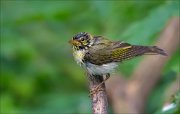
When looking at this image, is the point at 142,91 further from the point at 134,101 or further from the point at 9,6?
the point at 9,6

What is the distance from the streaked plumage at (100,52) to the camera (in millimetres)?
5531

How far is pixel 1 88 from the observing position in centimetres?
897

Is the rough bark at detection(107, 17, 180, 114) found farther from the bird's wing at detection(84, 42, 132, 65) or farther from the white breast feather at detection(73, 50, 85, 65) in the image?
the white breast feather at detection(73, 50, 85, 65)

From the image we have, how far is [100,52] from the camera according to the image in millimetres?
5645

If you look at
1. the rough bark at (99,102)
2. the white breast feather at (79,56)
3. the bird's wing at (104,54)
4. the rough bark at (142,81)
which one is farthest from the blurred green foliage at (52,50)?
the rough bark at (99,102)

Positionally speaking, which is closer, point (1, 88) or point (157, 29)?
point (157, 29)

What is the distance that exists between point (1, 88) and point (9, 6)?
3.47ft

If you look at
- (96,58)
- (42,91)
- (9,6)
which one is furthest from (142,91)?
(9,6)

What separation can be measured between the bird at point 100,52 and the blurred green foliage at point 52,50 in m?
0.35

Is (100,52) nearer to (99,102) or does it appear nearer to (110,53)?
(110,53)

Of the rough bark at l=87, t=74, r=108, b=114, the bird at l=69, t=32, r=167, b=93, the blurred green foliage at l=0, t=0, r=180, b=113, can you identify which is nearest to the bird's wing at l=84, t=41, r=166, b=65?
the bird at l=69, t=32, r=167, b=93

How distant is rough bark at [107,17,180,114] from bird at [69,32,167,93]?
63 centimetres

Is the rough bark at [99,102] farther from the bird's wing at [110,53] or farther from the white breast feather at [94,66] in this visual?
the bird's wing at [110,53]

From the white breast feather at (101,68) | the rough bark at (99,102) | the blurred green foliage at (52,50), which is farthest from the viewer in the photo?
the blurred green foliage at (52,50)
